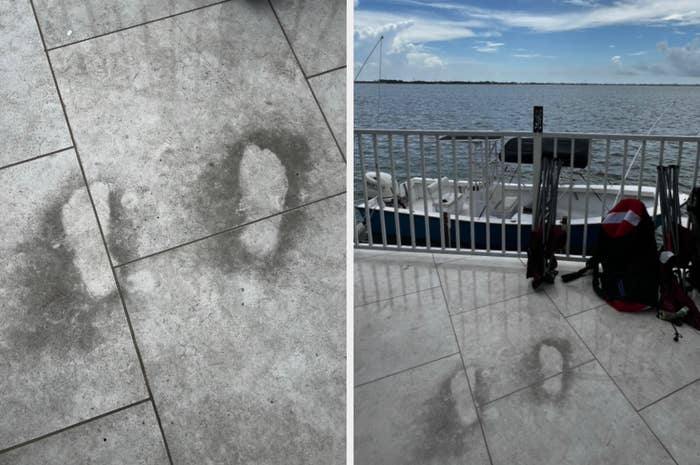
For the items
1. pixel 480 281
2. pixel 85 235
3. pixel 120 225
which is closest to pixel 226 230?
pixel 120 225

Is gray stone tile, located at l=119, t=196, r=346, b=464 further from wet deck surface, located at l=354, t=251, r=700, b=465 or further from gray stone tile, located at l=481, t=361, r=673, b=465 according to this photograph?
gray stone tile, located at l=481, t=361, r=673, b=465

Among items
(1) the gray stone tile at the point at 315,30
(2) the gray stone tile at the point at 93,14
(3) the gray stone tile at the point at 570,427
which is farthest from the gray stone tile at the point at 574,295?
(2) the gray stone tile at the point at 93,14

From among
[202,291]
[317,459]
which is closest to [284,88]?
[202,291]

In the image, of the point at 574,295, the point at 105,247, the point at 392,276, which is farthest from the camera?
the point at 392,276

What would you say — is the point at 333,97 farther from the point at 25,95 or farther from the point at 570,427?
the point at 570,427

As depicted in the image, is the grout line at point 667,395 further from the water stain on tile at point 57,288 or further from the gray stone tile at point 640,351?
the water stain on tile at point 57,288
